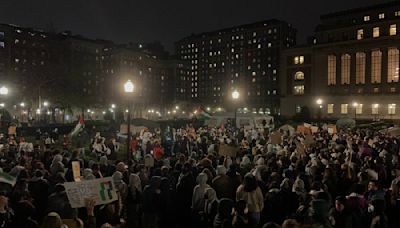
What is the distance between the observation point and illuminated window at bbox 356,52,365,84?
80.8 m

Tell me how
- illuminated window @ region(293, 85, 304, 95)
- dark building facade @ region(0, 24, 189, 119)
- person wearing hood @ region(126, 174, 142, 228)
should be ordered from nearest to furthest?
person wearing hood @ region(126, 174, 142, 228) < dark building facade @ region(0, 24, 189, 119) < illuminated window @ region(293, 85, 304, 95)

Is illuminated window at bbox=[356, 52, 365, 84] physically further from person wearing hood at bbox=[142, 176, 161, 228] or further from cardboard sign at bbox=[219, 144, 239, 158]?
person wearing hood at bbox=[142, 176, 161, 228]

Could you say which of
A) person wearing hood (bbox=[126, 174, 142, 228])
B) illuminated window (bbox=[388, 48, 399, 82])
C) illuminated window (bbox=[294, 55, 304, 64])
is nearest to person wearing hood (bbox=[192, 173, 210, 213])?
person wearing hood (bbox=[126, 174, 142, 228])

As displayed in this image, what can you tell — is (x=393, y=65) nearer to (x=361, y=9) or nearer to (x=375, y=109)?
(x=375, y=109)

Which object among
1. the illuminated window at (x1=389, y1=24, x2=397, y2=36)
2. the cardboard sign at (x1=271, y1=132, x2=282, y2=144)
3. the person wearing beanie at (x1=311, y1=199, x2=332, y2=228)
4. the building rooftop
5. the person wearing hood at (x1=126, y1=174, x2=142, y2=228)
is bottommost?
the person wearing hood at (x1=126, y1=174, x2=142, y2=228)

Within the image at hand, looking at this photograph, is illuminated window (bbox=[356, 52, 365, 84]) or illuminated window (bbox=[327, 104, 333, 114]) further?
illuminated window (bbox=[327, 104, 333, 114])

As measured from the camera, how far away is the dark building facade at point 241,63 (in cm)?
16638


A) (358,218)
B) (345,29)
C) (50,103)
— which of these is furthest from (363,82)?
(358,218)

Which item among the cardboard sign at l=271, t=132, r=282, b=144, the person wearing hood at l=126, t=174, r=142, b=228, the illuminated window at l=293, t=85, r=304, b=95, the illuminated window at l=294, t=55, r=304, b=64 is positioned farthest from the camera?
the illuminated window at l=293, t=85, r=304, b=95

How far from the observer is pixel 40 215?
9078 millimetres

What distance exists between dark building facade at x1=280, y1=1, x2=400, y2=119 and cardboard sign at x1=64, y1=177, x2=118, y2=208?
75785mm

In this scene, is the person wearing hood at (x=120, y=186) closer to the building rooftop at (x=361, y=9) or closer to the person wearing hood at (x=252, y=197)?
the person wearing hood at (x=252, y=197)

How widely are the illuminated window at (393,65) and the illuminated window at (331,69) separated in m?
11.3

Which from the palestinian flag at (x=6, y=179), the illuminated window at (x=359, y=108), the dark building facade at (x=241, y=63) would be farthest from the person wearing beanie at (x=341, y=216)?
→ the dark building facade at (x=241, y=63)
